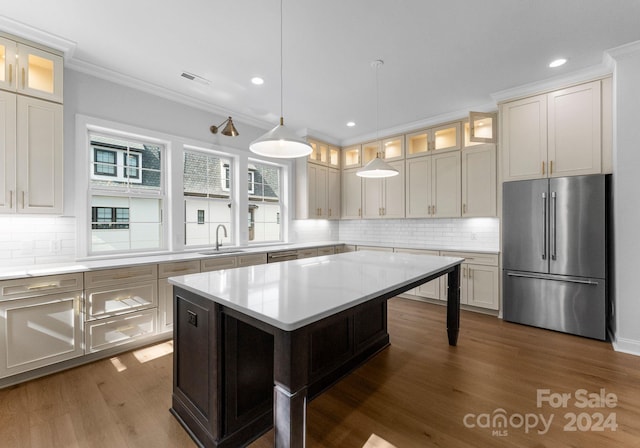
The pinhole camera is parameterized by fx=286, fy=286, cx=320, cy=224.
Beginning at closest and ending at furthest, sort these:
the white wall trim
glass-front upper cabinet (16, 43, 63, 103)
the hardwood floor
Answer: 1. the hardwood floor
2. glass-front upper cabinet (16, 43, 63, 103)
3. the white wall trim

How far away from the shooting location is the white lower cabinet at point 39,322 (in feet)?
7.27

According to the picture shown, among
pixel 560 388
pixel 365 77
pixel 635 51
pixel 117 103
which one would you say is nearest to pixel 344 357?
pixel 560 388

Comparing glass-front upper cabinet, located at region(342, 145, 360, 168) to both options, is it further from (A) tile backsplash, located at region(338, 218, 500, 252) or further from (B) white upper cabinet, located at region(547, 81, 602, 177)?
(B) white upper cabinet, located at region(547, 81, 602, 177)

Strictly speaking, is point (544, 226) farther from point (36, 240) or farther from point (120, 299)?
point (36, 240)

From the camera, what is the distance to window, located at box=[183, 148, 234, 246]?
3973mm

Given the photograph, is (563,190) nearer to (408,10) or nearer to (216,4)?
(408,10)

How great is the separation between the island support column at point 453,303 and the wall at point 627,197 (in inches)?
61.2

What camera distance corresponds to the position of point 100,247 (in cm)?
318

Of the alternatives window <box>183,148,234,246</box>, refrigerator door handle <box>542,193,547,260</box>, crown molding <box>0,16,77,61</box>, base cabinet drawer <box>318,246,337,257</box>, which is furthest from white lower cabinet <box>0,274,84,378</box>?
refrigerator door handle <box>542,193,547,260</box>

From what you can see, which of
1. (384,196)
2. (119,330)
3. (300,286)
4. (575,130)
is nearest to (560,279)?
(575,130)

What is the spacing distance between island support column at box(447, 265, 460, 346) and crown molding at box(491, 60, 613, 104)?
2.42 metres

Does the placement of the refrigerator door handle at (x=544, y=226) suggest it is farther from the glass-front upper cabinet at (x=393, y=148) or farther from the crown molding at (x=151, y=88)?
the crown molding at (x=151, y=88)

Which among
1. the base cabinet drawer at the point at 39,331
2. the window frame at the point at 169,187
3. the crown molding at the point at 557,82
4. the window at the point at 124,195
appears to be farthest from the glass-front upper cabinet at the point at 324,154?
the base cabinet drawer at the point at 39,331

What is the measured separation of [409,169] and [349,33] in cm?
275
